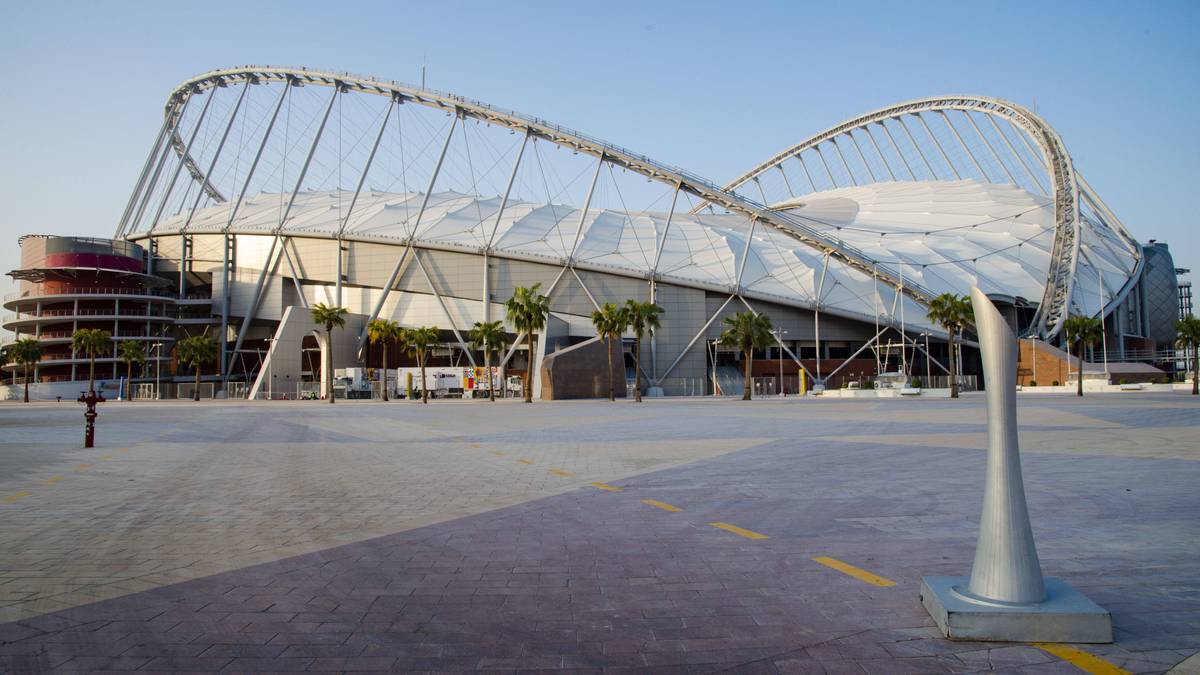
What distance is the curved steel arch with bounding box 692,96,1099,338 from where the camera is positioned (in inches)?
3100

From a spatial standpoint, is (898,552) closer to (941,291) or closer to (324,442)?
(324,442)

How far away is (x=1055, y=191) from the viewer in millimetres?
85375

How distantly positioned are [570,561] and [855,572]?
256cm

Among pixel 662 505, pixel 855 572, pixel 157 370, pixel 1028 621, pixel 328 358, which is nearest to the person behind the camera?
pixel 1028 621

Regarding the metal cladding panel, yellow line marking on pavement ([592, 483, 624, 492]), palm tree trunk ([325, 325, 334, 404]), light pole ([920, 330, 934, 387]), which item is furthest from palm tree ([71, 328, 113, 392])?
yellow line marking on pavement ([592, 483, 624, 492])

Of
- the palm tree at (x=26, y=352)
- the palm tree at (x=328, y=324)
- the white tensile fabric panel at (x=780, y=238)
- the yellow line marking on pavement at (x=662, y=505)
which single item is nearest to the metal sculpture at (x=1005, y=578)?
the yellow line marking on pavement at (x=662, y=505)

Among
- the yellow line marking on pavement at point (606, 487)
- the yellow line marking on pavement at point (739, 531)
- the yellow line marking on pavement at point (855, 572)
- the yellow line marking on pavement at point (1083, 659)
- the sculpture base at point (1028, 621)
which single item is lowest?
the yellow line marking on pavement at point (606, 487)

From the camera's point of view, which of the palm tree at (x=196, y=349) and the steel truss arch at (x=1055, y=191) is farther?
the palm tree at (x=196, y=349)

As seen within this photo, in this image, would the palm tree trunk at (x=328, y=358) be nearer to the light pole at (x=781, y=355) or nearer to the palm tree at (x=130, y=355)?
the palm tree at (x=130, y=355)

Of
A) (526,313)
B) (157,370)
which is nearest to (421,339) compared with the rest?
(526,313)

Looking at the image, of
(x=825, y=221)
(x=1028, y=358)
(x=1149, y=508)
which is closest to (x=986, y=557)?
(x=1149, y=508)

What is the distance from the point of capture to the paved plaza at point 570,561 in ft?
16.5

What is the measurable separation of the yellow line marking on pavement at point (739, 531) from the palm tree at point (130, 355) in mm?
93381

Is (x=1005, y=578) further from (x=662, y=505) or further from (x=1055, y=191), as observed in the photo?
(x=1055, y=191)
